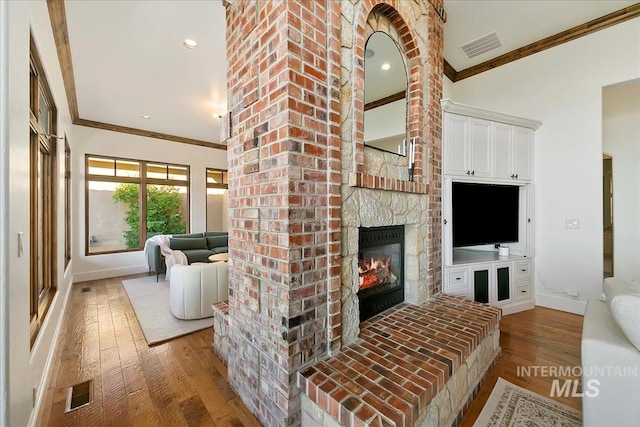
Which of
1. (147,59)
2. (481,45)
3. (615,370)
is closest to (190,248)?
(147,59)

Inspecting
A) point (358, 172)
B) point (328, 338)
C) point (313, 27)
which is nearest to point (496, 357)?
point (328, 338)

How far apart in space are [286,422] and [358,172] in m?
1.46

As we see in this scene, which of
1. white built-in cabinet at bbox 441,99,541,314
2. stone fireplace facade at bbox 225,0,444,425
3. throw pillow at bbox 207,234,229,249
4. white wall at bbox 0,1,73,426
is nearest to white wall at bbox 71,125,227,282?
throw pillow at bbox 207,234,229,249

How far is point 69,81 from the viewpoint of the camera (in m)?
3.46

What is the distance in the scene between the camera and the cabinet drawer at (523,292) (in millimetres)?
3238

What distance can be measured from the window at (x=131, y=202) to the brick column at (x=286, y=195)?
5.08 meters

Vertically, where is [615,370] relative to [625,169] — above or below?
below

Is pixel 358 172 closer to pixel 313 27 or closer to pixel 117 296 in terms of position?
pixel 313 27

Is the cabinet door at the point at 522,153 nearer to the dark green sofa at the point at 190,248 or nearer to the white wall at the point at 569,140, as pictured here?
the white wall at the point at 569,140

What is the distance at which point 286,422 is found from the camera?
54.3 inches

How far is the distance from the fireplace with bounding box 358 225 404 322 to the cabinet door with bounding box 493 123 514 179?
1.82 m

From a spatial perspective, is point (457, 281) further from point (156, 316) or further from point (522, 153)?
point (156, 316)

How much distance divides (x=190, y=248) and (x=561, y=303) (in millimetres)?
5896

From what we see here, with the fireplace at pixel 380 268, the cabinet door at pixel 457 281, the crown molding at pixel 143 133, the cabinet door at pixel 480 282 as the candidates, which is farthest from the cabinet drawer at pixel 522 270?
the crown molding at pixel 143 133
